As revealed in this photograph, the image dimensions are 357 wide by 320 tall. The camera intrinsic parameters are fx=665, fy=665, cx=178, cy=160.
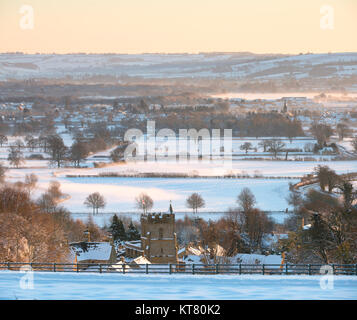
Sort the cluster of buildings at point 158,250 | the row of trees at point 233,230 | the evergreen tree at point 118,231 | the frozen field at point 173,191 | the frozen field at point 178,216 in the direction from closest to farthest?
the cluster of buildings at point 158,250 < the row of trees at point 233,230 < the evergreen tree at point 118,231 < the frozen field at point 178,216 < the frozen field at point 173,191

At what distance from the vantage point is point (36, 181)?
20.8 metres

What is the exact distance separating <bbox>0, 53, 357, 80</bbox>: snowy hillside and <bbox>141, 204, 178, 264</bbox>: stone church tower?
48023 millimetres

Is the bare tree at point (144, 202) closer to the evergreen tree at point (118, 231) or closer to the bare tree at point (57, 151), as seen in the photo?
the evergreen tree at point (118, 231)

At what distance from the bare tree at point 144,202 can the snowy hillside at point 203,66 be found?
42.5 metres

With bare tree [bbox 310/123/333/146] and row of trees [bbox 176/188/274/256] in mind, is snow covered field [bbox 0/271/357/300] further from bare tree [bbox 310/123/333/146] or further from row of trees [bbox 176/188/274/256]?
bare tree [bbox 310/123/333/146]

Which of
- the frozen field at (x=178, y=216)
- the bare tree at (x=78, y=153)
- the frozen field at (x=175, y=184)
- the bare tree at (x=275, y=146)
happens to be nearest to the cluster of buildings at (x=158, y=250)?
the frozen field at (x=178, y=216)


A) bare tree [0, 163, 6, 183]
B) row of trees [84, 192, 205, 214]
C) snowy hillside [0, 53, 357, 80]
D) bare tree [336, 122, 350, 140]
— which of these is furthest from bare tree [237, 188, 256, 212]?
snowy hillside [0, 53, 357, 80]

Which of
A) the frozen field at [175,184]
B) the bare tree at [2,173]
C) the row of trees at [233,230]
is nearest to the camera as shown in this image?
the row of trees at [233,230]

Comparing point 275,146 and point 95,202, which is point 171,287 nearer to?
point 95,202

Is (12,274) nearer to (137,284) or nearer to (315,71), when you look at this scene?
(137,284)

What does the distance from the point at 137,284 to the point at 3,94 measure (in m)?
48.8

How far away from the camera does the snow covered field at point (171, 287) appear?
18.2 feet

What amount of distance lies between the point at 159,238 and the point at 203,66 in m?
55.1

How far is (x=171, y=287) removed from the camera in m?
6.02
